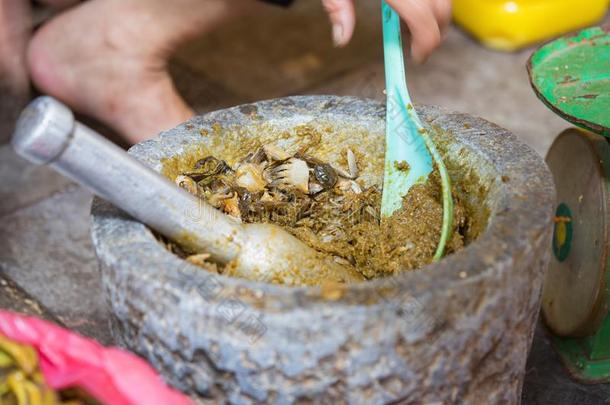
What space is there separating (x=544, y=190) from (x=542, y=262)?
11 cm

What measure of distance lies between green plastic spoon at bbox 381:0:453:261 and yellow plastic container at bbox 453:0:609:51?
155 centimetres

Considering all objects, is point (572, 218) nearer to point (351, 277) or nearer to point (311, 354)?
point (351, 277)

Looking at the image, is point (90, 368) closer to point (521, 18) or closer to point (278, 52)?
point (278, 52)

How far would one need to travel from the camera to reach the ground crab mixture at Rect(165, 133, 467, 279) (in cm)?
128

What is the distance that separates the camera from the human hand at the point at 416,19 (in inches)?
52.3

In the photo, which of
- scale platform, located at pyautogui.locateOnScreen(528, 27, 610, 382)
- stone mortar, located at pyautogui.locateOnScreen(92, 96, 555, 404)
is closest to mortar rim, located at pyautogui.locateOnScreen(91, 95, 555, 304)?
stone mortar, located at pyautogui.locateOnScreen(92, 96, 555, 404)

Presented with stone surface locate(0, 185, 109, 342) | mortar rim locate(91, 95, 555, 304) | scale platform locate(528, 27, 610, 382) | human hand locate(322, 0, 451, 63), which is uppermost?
human hand locate(322, 0, 451, 63)

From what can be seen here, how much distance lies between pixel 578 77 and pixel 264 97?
46.7 inches

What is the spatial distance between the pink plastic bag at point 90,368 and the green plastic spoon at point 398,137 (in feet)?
1.69

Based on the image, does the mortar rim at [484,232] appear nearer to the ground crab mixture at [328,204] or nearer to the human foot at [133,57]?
the ground crab mixture at [328,204]

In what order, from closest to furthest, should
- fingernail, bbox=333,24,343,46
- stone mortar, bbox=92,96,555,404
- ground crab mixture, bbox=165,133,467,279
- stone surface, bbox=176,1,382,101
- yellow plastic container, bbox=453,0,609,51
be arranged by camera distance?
stone mortar, bbox=92,96,555,404, ground crab mixture, bbox=165,133,467,279, fingernail, bbox=333,24,343,46, stone surface, bbox=176,1,382,101, yellow plastic container, bbox=453,0,609,51

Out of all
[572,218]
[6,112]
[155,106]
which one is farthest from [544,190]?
[6,112]

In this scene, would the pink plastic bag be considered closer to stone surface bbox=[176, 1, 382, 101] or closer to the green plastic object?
the green plastic object

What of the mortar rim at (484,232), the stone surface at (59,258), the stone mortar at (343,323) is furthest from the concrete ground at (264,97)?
the stone mortar at (343,323)
